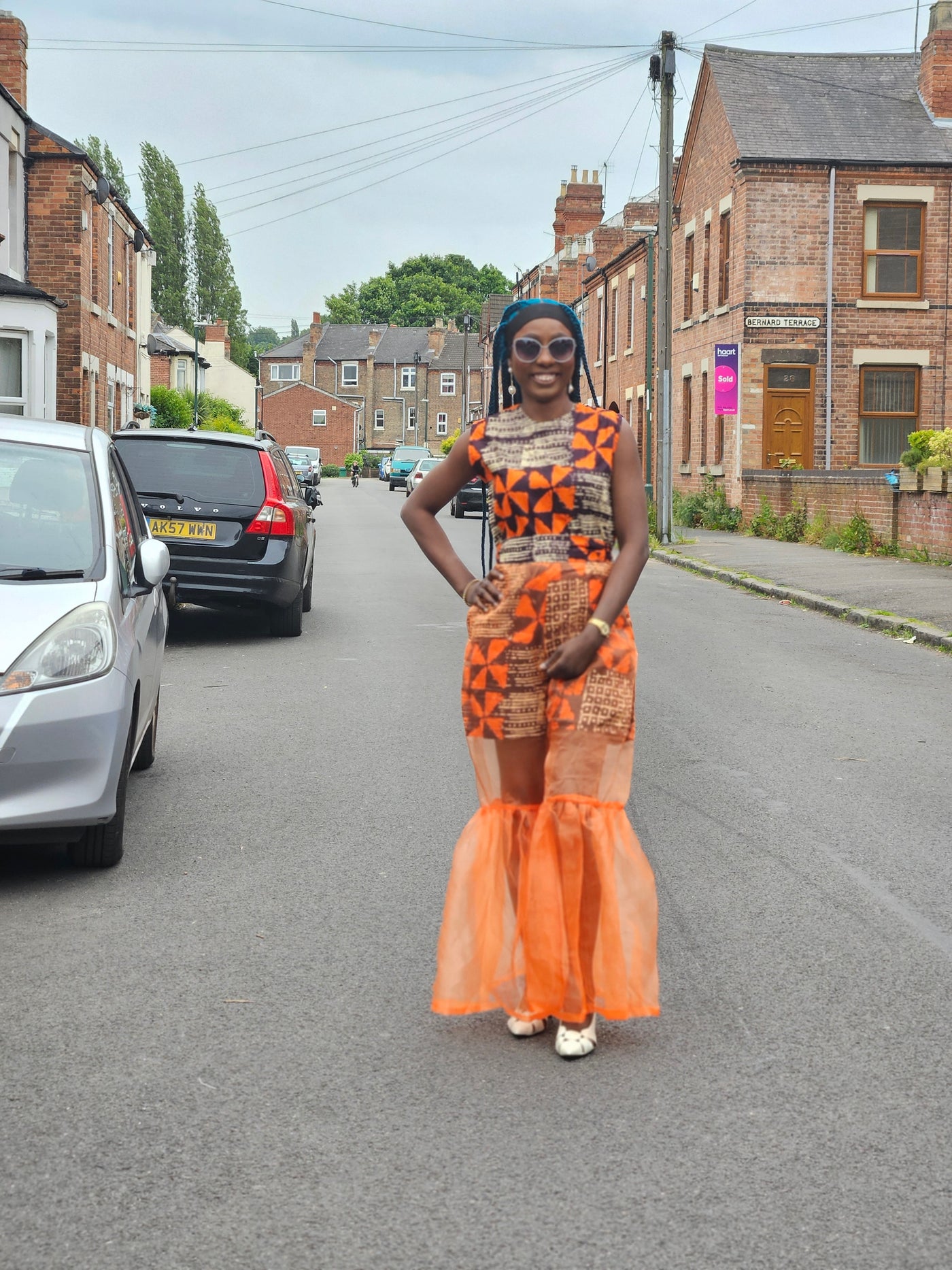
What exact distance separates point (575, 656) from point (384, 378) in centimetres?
11581

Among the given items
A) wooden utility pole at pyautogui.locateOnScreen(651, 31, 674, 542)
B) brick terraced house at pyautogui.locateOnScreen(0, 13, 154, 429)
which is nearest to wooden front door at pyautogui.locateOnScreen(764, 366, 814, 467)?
wooden utility pole at pyautogui.locateOnScreen(651, 31, 674, 542)

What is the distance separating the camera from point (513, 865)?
12.6 ft

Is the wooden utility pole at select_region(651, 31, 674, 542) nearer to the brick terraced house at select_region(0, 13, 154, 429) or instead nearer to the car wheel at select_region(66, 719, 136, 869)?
the brick terraced house at select_region(0, 13, 154, 429)

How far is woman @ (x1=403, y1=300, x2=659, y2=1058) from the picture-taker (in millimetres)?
3727

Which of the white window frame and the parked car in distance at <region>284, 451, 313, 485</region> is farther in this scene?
the parked car in distance at <region>284, 451, 313, 485</region>

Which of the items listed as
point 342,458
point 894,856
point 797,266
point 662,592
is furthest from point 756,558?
point 342,458

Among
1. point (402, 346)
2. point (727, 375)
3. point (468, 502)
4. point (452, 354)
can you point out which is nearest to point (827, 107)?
point (727, 375)

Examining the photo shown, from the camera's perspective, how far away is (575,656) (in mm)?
3701

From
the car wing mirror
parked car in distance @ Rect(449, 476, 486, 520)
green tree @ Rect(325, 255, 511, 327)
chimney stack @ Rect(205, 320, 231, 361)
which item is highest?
green tree @ Rect(325, 255, 511, 327)

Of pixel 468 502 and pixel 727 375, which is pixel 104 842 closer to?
pixel 727 375

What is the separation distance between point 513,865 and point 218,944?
131 centimetres

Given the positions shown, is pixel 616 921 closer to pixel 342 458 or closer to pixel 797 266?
pixel 797 266

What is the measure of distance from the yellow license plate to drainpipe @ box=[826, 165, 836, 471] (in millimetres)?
21200

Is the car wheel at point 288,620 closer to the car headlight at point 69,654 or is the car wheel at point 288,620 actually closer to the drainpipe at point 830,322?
the car headlight at point 69,654
